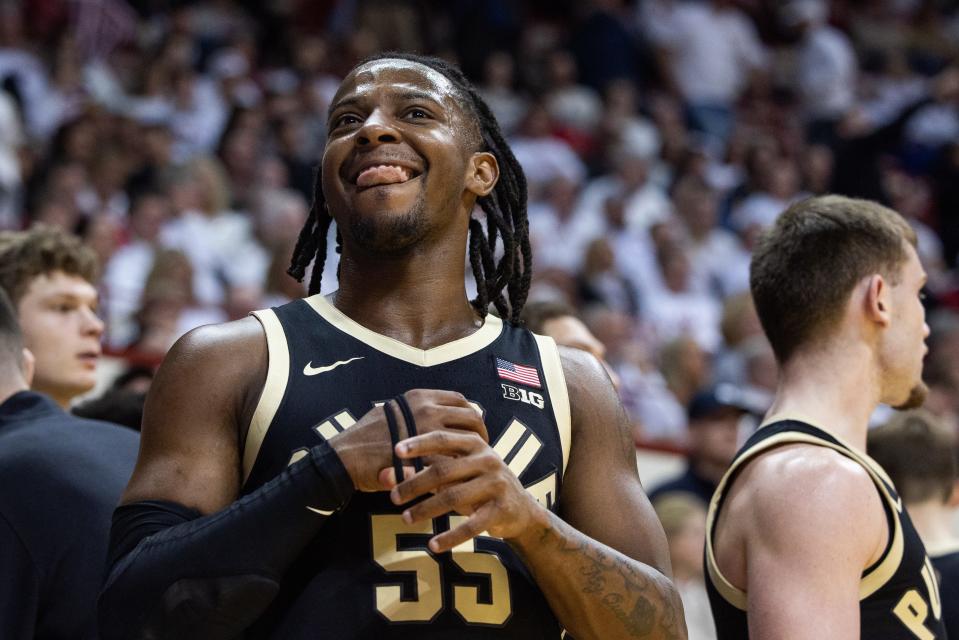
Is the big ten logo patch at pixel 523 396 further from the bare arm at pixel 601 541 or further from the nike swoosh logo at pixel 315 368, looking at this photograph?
the nike swoosh logo at pixel 315 368

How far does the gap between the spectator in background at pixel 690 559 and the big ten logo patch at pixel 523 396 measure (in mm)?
3773

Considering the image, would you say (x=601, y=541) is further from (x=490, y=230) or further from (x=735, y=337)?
(x=735, y=337)

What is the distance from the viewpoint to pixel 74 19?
35.9 ft

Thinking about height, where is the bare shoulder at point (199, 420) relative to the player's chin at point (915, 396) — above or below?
above

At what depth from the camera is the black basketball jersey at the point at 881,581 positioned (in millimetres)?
2998

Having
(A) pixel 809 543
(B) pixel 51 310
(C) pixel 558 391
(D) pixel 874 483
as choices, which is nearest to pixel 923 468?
(D) pixel 874 483

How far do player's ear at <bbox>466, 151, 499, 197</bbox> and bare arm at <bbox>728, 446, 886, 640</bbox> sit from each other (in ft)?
2.95

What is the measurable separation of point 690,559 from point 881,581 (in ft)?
11.2

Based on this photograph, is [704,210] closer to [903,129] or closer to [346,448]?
[903,129]

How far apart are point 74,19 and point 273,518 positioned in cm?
947

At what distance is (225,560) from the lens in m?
2.32

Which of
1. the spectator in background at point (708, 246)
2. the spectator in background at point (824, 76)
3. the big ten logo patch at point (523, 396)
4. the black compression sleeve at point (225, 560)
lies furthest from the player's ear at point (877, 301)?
the spectator in background at point (824, 76)

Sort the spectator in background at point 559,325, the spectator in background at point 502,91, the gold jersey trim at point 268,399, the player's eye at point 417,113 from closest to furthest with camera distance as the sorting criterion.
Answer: the gold jersey trim at point 268,399
the player's eye at point 417,113
the spectator in background at point 559,325
the spectator in background at point 502,91

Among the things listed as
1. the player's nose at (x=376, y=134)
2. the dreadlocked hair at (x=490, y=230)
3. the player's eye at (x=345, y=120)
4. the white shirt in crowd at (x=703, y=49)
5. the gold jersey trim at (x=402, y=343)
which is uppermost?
the white shirt in crowd at (x=703, y=49)
